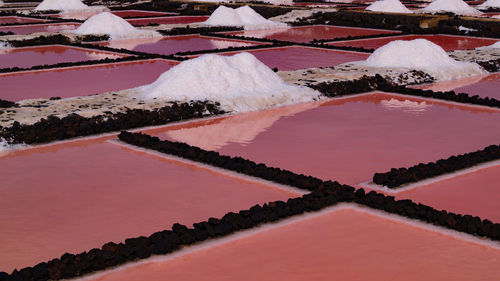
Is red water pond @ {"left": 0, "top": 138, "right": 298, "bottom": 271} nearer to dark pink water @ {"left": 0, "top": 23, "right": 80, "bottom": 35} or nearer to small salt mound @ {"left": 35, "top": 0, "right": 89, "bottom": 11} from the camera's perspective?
dark pink water @ {"left": 0, "top": 23, "right": 80, "bottom": 35}

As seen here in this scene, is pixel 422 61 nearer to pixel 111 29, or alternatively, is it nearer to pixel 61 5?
pixel 111 29

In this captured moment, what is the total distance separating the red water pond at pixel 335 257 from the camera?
329 centimetres

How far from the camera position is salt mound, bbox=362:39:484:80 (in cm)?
855

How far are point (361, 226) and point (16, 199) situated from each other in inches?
71.5

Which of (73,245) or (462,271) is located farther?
(73,245)

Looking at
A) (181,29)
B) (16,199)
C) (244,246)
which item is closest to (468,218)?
(244,246)

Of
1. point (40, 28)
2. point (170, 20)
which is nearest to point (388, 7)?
point (170, 20)

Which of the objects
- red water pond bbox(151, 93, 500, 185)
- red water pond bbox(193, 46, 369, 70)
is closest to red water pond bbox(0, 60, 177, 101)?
red water pond bbox(193, 46, 369, 70)

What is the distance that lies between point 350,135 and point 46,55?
6.39 m

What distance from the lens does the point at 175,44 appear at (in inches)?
484

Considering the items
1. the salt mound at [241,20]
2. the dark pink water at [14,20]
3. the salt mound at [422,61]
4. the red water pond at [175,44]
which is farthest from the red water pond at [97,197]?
the dark pink water at [14,20]

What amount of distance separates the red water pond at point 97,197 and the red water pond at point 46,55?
5008 millimetres

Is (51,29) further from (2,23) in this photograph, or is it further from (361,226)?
(361,226)

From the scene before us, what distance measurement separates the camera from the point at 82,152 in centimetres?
538
